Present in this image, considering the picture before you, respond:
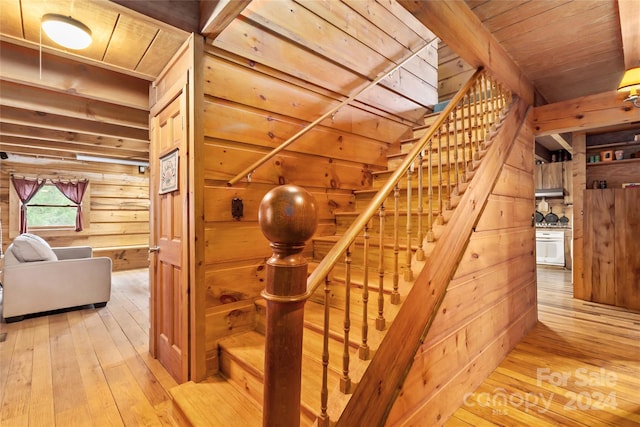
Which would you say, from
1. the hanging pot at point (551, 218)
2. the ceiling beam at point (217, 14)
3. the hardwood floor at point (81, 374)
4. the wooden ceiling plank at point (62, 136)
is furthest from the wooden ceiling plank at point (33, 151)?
the hanging pot at point (551, 218)

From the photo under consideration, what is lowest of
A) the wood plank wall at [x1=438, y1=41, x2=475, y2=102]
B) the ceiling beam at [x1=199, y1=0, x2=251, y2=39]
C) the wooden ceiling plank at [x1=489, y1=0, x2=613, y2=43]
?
the ceiling beam at [x1=199, y1=0, x2=251, y2=39]

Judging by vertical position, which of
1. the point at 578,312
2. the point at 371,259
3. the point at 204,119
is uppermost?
the point at 204,119

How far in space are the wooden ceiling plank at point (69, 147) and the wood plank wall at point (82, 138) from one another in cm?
1

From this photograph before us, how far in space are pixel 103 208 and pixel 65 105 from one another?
4579 mm

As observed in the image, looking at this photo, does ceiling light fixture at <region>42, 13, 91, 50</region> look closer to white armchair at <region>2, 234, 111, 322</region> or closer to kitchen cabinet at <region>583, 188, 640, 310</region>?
white armchair at <region>2, 234, 111, 322</region>

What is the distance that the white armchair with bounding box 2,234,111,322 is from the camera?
3.28m

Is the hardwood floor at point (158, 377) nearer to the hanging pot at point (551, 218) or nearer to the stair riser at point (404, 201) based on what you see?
the stair riser at point (404, 201)

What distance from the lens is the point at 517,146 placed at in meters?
2.75

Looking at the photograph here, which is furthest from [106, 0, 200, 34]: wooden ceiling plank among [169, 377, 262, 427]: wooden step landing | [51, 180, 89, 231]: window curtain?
[51, 180, 89, 231]: window curtain

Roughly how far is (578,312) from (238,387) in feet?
13.3

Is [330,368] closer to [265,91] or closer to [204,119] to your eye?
[204,119]

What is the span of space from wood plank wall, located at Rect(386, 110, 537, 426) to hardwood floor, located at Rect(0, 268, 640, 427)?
0.57 ft

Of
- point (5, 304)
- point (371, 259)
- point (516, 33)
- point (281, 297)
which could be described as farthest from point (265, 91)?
point (5, 304)

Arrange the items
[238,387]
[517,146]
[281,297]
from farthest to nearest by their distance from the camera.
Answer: [517,146], [238,387], [281,297]
